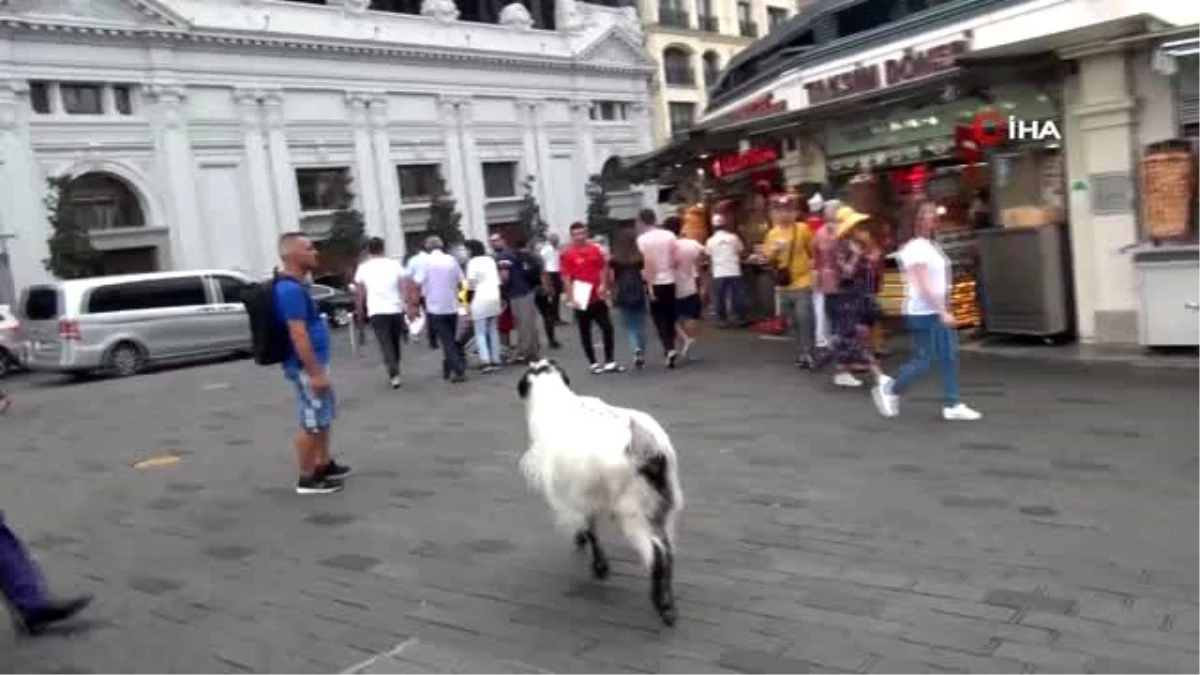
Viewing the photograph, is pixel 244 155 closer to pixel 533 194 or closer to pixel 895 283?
pixel 533 194

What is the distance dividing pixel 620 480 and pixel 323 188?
117 ft

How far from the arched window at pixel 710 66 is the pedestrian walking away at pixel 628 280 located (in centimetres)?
4707

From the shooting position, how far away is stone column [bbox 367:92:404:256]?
38.8m

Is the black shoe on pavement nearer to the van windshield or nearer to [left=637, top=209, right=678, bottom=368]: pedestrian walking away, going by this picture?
[left=637, top=209, right=678, bottom=368]: pedestrian walking away

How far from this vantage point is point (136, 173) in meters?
31.9

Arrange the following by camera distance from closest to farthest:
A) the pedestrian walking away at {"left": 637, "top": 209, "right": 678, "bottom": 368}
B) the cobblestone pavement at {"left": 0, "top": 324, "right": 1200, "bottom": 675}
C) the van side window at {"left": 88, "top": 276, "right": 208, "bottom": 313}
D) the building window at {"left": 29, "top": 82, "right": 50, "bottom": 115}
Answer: the cobblestone pavement at {"left": 0, "top": 324, "right": 1200, "bottom": 675} → the pedestrian walking away at {"left": 637, "top": 209, "right": 678, "bottom": 368} → the van side window at {"left": 88, "top": 276, "right": 208, "bottom": 313} → the building window at {"left": 29, "top": 82, "right": 50, "bottom": 115}

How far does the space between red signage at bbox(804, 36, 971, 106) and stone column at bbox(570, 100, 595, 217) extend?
3242 centimetres

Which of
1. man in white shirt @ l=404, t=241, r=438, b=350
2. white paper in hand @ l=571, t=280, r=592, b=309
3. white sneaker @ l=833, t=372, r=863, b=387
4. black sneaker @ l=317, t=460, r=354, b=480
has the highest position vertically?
man in white shirt @ l=404, t=241, r=438, b=350

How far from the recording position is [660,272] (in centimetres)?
1084

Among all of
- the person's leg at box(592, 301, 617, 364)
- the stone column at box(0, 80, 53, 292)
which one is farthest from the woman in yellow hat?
the stone column at box(0, 80, 53, 292)

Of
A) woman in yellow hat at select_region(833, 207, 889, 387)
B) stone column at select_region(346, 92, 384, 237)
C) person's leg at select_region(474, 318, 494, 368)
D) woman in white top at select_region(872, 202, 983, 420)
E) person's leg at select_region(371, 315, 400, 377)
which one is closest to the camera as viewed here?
woman in white top at select_region(872, 202, 983, 420)

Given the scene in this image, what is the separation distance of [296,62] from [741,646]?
35.7m

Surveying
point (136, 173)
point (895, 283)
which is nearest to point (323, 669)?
point (895, 283)

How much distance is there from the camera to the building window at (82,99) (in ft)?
101
